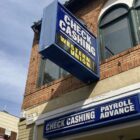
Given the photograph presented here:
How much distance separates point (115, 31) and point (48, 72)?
315 centimetres

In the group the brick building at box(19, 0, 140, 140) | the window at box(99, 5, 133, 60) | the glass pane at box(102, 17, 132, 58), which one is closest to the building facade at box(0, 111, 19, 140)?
the brick building at box(19, 0, 140, 140)

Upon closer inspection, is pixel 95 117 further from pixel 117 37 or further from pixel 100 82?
pixel 117 37

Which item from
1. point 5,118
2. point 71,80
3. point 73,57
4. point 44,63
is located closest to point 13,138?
point 5,118

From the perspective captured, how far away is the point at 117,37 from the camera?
9414 millimetres

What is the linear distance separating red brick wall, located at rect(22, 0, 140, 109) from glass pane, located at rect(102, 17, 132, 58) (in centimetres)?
47

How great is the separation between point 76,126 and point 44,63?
159 inches

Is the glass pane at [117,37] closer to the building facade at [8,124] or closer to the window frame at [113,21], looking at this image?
the window frame at [113,21]

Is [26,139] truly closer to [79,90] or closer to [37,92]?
[37,92]

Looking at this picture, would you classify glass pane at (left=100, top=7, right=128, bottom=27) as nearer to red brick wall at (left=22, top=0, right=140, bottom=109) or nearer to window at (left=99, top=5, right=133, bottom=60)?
window at (left=99, top=5, right=133, bottom=60)

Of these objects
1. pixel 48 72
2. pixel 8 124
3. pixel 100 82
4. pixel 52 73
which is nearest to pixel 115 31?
pixel 100 82

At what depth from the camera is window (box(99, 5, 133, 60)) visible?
9.12m

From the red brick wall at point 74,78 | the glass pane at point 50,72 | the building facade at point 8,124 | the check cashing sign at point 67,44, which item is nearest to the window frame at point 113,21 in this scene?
the red brick wall at point 74,78

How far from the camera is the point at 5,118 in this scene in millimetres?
31031

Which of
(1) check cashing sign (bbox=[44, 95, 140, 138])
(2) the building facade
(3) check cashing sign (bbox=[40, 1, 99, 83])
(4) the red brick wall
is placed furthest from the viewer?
(2) the building facade
